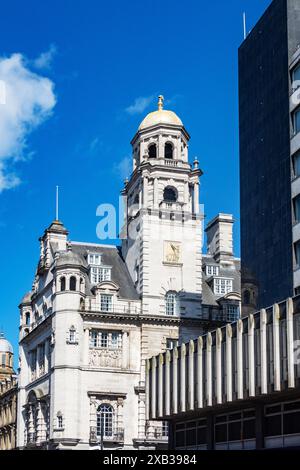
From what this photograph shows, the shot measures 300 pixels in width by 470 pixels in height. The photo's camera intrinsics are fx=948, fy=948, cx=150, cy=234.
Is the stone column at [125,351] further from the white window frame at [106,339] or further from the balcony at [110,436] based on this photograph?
the balcony at [110,436]

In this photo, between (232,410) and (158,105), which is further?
(158,105)

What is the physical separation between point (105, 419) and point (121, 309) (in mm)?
10754

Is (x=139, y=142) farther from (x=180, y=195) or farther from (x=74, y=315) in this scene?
(x=74, y=315)

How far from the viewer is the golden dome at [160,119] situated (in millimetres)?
100863

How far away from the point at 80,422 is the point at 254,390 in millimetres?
36038

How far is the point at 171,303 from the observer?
95.6m

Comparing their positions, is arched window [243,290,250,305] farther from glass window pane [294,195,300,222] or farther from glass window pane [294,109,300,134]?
glass window pane [294,109,300,134]

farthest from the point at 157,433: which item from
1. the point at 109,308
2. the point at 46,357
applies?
the point at 46,357

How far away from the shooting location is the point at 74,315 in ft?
301

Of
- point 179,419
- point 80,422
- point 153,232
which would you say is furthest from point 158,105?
point 179,419

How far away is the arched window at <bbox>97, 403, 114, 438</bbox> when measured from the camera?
90.3m

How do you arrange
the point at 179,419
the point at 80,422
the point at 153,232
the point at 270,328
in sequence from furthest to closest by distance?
the point at 153,232
the point at 80,422
the point at 179,419
the point at 270,328

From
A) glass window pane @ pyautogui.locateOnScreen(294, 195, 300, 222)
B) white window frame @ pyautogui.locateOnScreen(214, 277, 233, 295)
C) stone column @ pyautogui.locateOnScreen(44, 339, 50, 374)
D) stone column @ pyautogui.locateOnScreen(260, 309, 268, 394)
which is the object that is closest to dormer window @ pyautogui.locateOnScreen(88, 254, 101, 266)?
stone column @ pyautogui.locateOnScreen(44, 339, 50, 374)

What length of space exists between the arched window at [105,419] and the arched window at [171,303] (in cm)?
1133
